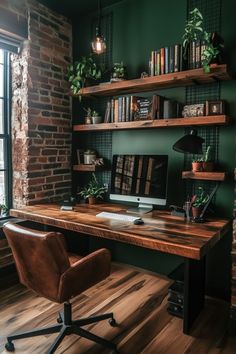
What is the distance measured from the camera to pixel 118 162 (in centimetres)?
287

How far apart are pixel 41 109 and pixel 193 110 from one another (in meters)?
1.59

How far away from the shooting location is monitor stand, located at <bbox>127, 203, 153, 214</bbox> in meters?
2.65

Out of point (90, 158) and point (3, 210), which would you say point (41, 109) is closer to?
→ point (90, 158)

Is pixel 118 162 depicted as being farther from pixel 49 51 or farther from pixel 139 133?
pixel 49 51

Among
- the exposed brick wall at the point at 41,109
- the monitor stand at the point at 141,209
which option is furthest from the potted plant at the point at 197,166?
the exposed brick wall at the point at 41,109

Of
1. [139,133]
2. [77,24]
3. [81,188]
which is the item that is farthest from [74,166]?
[77,24]

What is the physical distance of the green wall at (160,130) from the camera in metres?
2.47

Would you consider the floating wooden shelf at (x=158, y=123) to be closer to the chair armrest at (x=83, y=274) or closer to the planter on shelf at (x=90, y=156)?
the planter on shelf at (x=90, y=156)

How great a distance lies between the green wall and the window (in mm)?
941

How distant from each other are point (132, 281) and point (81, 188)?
1.25 meters

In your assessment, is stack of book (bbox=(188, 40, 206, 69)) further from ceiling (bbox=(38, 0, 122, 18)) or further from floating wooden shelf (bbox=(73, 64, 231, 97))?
ceiling (bbox=(38, 0, 122, 18))

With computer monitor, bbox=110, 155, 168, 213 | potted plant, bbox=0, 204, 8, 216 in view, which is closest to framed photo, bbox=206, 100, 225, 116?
computer monitor, bbox=110, 155, 168, 213

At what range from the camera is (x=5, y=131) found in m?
3.02

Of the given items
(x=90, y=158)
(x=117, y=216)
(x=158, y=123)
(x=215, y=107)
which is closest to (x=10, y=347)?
(x=117, y=216)
